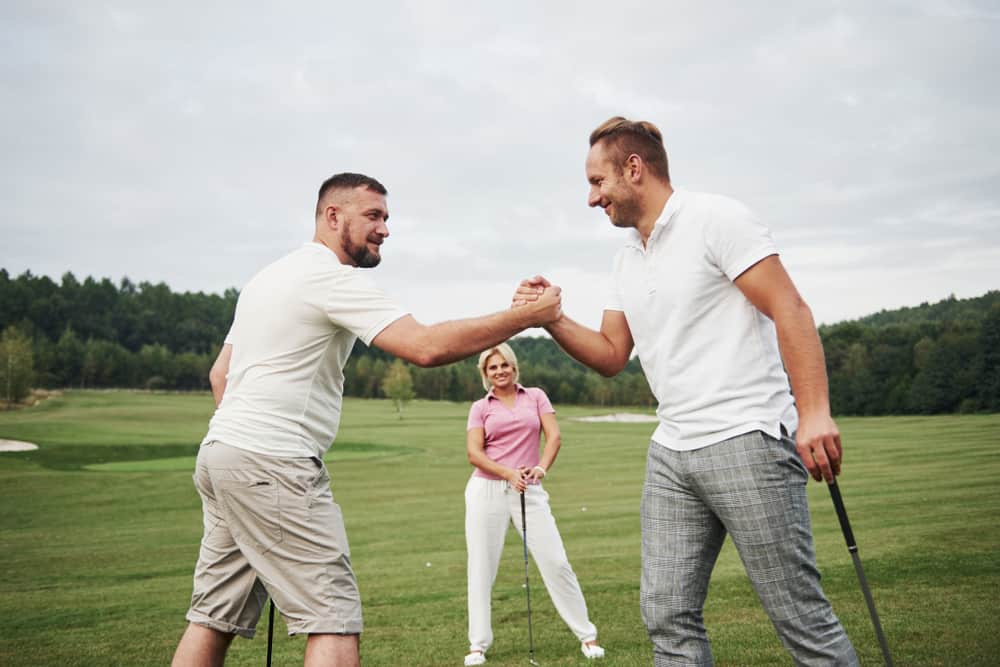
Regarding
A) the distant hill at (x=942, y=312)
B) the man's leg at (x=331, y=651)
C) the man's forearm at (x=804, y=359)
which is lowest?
the man's leg at (x=331, y=651)

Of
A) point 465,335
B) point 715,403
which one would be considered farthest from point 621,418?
point 715,403

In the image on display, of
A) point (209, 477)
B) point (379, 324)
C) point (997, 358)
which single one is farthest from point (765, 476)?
point (997, 358)

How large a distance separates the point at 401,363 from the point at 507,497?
91.9 m

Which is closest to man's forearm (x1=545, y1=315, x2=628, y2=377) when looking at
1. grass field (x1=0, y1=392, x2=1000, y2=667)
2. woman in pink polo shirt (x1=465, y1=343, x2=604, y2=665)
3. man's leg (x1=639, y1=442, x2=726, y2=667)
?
man's leg (x1=639, y1=442, x2=726, y2=667)

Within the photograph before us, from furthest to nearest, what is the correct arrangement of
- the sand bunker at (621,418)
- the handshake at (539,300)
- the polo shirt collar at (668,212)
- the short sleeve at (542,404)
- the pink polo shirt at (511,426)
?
the sand bunker at (621,418)
the short sleeve at (542,404)
the pink polo shirt at (511,426)
the handshake at (539,300)
the polo shirt collar at (668,212)

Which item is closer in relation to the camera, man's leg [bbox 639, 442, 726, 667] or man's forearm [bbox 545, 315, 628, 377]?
man's leg [bbox 639, 442, 726, 667]

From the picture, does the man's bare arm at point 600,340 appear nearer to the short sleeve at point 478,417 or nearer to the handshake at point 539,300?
the handshake at point 539,300

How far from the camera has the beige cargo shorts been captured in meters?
3.60

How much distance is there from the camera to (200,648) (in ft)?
12.9

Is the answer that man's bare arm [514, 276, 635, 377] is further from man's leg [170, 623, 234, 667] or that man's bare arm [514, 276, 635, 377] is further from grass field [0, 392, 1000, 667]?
grass field [0, 392, 1000, 667]

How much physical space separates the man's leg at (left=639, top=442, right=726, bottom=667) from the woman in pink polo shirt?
319 cm

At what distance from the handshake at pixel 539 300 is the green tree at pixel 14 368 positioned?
5989 centimetres

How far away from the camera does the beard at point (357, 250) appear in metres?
4.17

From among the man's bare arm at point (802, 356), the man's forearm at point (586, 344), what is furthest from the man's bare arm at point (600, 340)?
A: the man's bare arm at point (802, 356)
